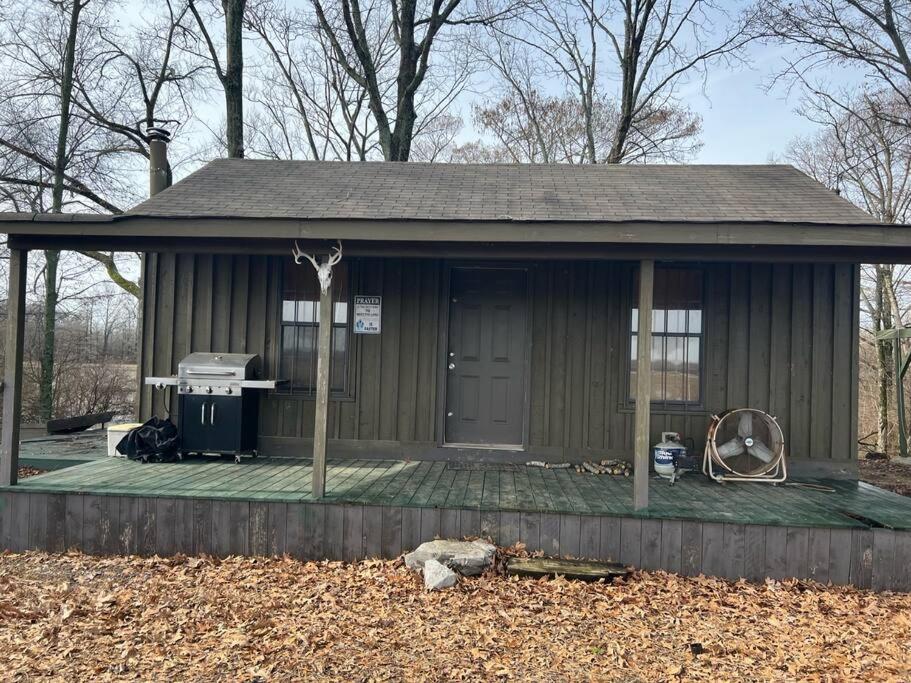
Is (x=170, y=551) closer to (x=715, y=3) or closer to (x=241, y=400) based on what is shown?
(x=241, y=400)

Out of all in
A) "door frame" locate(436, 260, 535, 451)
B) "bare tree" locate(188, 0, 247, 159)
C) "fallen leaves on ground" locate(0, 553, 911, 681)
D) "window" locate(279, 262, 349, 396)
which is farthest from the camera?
"bare tree" locate(188, 0, 247, 159)

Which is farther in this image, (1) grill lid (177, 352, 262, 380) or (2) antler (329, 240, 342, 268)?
(1) grill lid (177, 352, 262, 380)

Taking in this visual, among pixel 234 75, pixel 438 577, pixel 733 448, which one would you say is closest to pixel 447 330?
pixel 438 577

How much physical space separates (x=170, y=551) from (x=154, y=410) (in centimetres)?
217

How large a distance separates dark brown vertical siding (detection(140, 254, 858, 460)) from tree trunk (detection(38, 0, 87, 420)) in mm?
7440

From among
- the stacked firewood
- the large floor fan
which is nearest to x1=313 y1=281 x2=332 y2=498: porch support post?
the stacked firewood

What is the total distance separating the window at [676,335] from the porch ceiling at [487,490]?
89 cm

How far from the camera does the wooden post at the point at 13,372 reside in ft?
14.5

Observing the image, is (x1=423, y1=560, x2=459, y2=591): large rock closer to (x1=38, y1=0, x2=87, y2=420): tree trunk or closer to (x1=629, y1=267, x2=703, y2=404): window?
(x1=629, y1=267, x2=703, y2=404): window

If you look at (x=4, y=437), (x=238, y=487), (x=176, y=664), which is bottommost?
(x=176, y=664)

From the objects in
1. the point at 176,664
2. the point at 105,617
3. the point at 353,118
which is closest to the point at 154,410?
the point at 105,617

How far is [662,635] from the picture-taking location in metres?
3.21

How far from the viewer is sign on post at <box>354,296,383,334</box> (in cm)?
582

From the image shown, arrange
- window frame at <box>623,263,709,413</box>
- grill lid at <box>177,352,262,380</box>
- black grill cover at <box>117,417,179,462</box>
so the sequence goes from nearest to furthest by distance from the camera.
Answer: grill lid at <box>177,352,262,380</box>
black grill cover at <box>117,417,179,462</box>
window frame at <box>623,263,709,413</box>
